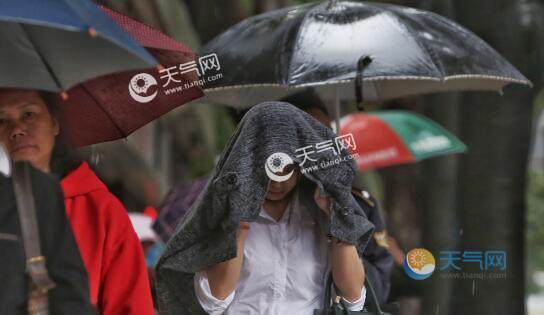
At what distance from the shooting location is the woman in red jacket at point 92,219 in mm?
3260

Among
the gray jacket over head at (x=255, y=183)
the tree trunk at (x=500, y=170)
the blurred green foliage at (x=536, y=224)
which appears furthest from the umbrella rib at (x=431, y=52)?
the blurred green foliage at (x=536, y=224)

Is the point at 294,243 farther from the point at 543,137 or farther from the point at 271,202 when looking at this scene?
the point at 543,137

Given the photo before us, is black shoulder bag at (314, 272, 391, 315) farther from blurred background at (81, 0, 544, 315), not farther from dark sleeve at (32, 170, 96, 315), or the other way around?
blurred background at (81, 0, 544, 315)

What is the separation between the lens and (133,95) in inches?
159

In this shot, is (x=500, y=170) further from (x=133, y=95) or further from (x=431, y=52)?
(x=133, y=95)

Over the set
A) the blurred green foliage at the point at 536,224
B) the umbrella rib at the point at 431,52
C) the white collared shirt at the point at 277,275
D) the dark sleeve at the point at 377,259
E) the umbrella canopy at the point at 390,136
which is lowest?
the blurred green foliage at the point at 536,224

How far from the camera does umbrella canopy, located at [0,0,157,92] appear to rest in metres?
2.84

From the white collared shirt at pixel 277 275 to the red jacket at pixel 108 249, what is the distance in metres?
0.25

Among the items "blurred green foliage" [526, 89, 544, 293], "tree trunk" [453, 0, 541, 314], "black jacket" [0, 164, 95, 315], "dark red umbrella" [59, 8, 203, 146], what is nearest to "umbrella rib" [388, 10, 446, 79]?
"dark red umbrella" [59, 8, 203, 146]

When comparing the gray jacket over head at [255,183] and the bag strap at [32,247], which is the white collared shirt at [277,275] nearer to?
the gray jacket over head at [255,183]

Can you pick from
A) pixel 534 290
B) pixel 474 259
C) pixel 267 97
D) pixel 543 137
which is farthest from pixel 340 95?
pixel 543 137

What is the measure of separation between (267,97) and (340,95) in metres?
0.44

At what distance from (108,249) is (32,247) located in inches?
24.5

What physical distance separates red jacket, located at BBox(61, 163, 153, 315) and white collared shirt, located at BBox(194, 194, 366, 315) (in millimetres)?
250
